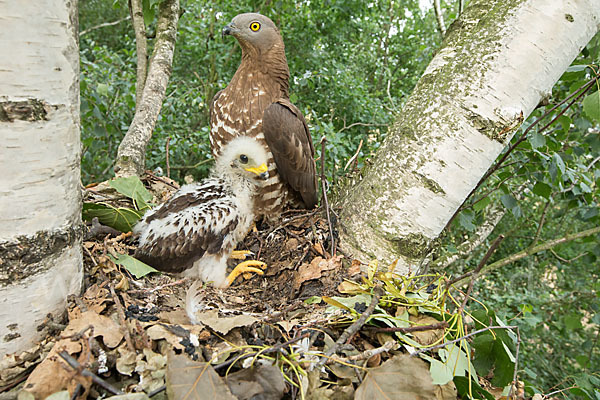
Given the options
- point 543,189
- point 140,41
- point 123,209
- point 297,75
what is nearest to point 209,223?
point 123,209

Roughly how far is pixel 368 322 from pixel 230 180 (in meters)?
1.44

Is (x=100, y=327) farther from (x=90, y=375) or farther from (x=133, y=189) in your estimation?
(x=133, y=189)

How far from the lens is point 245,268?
6.86ft

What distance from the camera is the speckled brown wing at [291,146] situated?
2414mm

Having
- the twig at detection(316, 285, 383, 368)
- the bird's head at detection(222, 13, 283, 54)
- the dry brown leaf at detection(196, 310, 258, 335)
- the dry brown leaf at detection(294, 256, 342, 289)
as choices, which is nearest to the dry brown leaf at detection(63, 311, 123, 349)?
the dry brown leaf at detection(196, 310, 258, 335)

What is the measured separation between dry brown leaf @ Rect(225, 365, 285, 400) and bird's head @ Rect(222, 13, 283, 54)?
87.6 inches

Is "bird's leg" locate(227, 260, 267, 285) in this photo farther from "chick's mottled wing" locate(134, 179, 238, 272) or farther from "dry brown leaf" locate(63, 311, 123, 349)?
"dry brown leaf" locate(63, 311, 123, 349)

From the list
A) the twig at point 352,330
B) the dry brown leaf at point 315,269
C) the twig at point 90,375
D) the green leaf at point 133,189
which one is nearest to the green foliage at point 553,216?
the twig at point 352,330

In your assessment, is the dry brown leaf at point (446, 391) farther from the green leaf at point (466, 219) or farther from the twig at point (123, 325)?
the green leaf at point (466, 219)

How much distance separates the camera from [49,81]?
0.93 meters

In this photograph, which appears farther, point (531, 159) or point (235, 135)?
point (235, 135)

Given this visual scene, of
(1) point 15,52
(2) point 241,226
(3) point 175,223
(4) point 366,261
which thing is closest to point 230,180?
(2) point 241,226

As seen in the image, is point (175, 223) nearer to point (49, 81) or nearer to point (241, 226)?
point (241, 226)

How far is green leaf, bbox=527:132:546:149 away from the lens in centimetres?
209
